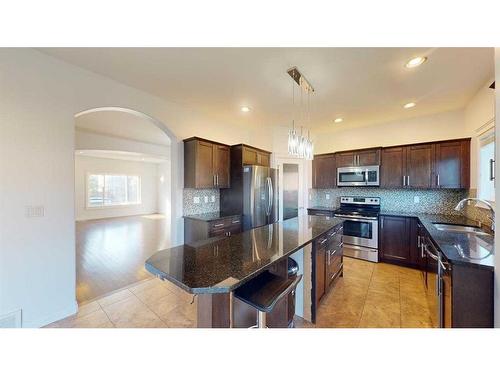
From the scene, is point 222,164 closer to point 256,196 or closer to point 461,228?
point 256,196

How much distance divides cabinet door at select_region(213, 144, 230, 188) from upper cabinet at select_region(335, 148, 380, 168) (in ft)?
7.99

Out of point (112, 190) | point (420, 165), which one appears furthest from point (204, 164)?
point (112, 190)

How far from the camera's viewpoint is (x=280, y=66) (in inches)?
82.3

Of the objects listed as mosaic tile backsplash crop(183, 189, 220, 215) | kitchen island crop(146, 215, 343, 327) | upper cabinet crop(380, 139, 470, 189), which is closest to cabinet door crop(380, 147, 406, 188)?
upper cabinet crop(380, 139, 470, 189)

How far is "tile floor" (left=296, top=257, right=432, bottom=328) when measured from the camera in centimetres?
196

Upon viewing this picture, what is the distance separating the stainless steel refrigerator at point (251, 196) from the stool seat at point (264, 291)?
1929 millimetres

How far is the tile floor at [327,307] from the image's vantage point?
1.94 m

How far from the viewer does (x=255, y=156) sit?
3.83 metres

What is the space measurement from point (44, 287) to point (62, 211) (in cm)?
73

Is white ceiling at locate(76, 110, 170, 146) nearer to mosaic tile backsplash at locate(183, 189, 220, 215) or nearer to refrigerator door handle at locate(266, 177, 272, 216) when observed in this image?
mosaic tile backsplash at locate(183, 189, 220, 215)

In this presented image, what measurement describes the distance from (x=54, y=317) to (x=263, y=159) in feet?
11.8

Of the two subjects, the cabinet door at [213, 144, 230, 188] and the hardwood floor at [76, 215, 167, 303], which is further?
the cabinet door at [213, 144, 230, 188]

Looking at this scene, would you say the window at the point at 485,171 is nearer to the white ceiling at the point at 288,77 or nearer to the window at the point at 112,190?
the white ceiling at the point at 288,77
